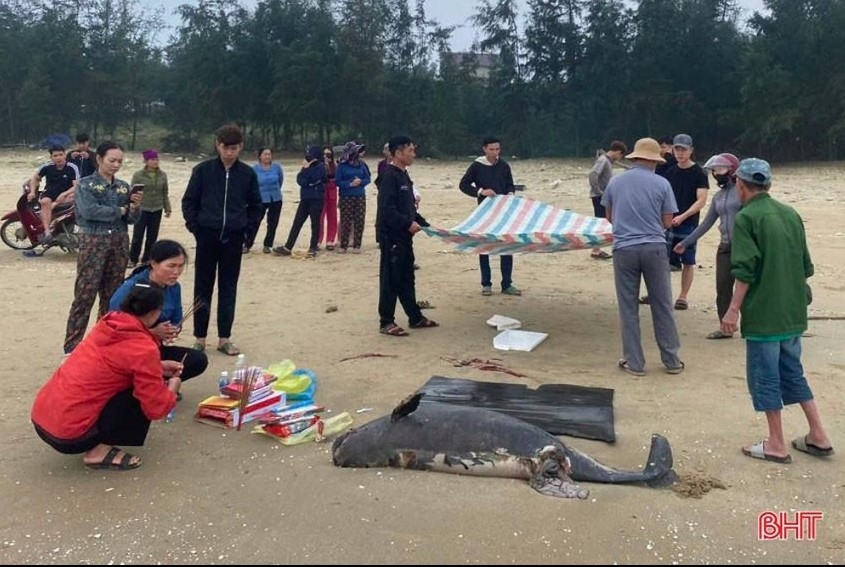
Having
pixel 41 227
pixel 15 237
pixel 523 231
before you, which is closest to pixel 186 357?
pixel 523 231

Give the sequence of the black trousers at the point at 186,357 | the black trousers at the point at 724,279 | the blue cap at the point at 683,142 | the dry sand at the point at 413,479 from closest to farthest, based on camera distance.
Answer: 1. the dry sand at the point at 413,479
2. the black trousers at the point at 186,357
3. the black trousers at the point at 724,279
4. the blue cap at the point at 683,142

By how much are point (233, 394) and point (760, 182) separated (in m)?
2.96

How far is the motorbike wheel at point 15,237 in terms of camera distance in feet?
35.7

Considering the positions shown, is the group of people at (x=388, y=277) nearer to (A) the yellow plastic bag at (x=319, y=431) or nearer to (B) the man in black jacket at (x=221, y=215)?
(B) the man in black jacket at (x=221, y=215)

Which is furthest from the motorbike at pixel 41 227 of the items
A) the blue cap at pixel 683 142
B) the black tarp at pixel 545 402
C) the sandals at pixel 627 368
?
the sandals at pixel 627 368

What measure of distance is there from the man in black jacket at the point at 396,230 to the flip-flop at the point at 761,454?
10.0 feet

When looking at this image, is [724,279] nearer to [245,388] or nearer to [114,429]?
[245,388]

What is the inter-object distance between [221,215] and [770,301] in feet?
11.4

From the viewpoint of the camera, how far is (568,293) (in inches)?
323

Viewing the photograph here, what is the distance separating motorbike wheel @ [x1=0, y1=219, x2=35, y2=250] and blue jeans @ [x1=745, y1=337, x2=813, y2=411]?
31.4 ft

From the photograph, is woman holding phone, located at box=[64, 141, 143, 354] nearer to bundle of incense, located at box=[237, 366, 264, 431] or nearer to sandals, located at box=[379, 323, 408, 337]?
bundle of incense, located at box=[237, 366, 264, 431]

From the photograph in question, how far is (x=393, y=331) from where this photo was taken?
6508mm

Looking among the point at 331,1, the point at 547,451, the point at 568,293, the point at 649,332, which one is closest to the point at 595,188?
the point at 568,293
